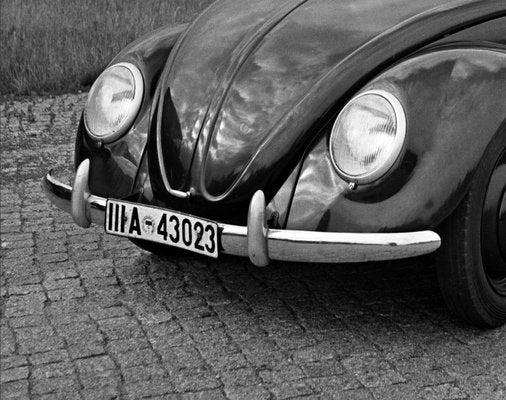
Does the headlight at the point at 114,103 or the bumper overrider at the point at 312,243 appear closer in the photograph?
the bumper overrider at the point at 312,243

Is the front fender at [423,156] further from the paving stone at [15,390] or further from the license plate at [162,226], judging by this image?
the paving stone at [15,390]

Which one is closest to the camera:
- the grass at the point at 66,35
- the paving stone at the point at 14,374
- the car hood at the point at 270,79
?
the paving stone at the point at 14,374

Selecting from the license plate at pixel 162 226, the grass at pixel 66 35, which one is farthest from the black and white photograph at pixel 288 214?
the grass at pixel 66 35

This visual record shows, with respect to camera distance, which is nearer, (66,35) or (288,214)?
(288,214)

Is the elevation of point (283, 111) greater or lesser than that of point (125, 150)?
greater

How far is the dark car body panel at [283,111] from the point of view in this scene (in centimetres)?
322

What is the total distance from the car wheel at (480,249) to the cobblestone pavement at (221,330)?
0.13 meters

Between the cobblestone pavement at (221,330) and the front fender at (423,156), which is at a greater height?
the front fender at (423,156)

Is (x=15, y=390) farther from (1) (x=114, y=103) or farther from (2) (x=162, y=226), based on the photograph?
(1) (x=114, y=103)

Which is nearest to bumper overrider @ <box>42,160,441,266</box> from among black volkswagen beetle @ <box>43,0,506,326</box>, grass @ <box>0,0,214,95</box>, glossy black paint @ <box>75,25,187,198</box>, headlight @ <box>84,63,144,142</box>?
black volkswagen beetle @ <box>43,0,506,326</box>

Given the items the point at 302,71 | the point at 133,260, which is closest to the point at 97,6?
the point at 133,260

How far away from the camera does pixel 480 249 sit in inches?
132

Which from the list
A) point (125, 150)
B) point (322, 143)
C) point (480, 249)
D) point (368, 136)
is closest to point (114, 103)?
point (125, 150)

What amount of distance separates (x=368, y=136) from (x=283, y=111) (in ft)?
1.20
